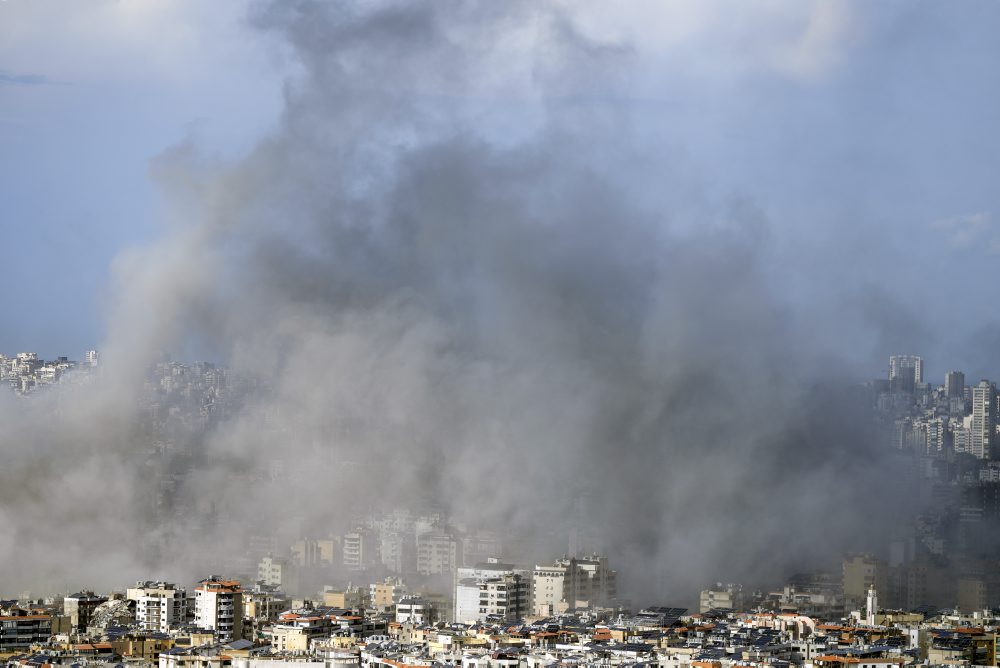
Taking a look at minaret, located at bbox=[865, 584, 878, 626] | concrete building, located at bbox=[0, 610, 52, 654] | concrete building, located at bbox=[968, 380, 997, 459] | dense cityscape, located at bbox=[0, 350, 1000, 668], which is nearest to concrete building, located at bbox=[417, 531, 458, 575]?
dense cityscape, located at bbox=[0, 350, 1000, 668]

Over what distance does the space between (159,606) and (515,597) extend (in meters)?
3.72

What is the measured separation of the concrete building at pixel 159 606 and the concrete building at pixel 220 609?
35 centimetres

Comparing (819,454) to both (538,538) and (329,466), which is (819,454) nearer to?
(538,538)

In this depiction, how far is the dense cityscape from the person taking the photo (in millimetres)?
18188

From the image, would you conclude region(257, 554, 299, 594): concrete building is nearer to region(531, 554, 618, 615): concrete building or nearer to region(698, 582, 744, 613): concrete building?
region(531, 554, 618, 615): concrete building

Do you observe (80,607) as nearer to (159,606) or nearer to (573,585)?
(159,606)

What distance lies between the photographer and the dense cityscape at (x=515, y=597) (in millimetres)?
18188

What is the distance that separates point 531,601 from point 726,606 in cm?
202

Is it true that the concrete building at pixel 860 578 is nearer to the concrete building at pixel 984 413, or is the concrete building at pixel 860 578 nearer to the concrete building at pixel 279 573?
the concrete building at pixel 279 573

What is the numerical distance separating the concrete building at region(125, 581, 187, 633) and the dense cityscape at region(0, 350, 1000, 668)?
0.08 ft

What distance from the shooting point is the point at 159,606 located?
21219 mm

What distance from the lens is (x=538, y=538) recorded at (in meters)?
24.9

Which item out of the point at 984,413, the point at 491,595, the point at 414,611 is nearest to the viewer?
the point at 414,611

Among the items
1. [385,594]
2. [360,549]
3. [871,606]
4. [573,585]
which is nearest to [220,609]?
[385,594]
